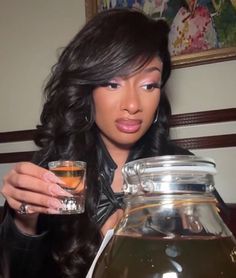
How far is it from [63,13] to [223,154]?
1.07 metres

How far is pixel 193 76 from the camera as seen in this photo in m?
1.79

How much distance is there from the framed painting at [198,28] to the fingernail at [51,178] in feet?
4.17

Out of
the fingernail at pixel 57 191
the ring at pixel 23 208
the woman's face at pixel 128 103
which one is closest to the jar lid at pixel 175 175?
the fingernail at pixel 57 191

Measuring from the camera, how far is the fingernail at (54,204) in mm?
591

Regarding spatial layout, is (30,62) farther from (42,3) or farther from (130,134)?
(130,134)

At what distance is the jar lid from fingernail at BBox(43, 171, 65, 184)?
253mm

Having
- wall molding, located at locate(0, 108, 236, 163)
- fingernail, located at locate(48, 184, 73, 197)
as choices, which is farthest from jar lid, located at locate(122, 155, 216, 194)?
wall molding, located at locate(0, 108, 236, 163)

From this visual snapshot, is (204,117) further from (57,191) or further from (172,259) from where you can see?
(172,259)

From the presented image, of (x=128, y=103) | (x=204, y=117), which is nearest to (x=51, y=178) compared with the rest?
(x=128, y=103)

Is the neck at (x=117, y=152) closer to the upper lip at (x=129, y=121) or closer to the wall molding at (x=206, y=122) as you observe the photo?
the upper lip at (x=129, y=121)

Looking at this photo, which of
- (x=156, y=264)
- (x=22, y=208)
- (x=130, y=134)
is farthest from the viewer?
(x=130, y=134)

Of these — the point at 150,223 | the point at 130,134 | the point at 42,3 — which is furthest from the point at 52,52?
the point at 150,223

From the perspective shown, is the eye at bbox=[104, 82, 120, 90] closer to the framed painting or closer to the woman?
the woman

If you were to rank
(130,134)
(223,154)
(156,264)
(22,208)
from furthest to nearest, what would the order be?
(223,154)
(130,134)
(22,208)
(156,264)
